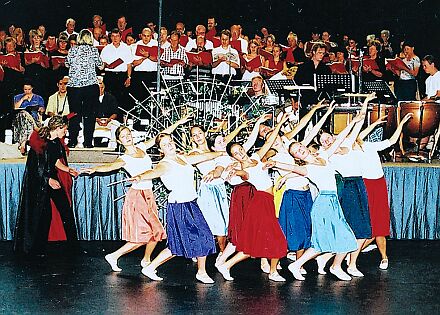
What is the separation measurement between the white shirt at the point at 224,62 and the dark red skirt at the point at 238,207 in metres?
4.84

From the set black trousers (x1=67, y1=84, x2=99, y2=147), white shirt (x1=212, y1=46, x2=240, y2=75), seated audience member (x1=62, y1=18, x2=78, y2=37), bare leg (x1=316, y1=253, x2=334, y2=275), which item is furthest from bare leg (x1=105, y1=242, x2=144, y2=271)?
seated audience member (x1=62, y1=18, x2=78, y2=37)

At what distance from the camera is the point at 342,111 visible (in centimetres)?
1117

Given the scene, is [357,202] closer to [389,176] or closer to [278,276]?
[278,276]

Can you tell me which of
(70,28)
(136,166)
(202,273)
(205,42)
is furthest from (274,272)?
(70,28)

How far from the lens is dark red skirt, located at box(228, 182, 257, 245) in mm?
8375

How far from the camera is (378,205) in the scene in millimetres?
8953

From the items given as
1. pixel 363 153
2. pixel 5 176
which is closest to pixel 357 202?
pixel 363 153

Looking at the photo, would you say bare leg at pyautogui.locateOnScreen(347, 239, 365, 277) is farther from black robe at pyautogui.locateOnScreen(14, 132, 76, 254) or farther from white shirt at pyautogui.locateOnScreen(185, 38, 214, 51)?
white shirt at pyautogui.locateOnScreen(185, 38, 214, 51)

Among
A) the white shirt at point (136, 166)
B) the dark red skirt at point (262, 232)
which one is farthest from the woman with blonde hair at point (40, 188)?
the dark red skirt at point (262, 232)

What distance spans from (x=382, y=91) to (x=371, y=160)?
259cm

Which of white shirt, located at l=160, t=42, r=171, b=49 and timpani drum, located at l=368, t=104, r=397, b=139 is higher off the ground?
white shirt, located at l=160, t=42, r=171, b=49

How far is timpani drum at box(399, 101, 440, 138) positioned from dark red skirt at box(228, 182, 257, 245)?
3.48 metres

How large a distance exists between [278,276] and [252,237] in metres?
0.47

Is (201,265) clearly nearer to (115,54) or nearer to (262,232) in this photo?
(262,232)
